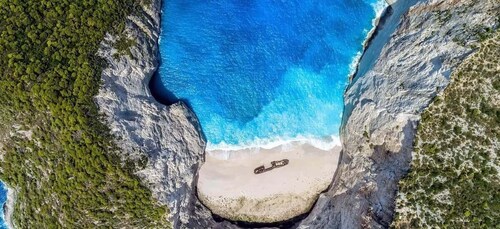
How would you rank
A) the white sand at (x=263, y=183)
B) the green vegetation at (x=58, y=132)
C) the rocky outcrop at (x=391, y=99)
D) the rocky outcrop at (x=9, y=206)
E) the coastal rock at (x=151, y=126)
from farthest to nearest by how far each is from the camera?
the white sand at (x=263, y=183)
the rocky outcrop at (x=9, y=206)
the coastal rock at (x=151, y=126)
the green vegetation at (x=58, y=132)
the rocky outcrop at (x=391, y=99)

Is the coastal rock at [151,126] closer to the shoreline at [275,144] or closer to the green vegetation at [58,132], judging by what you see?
the green vegetation at [58,132]

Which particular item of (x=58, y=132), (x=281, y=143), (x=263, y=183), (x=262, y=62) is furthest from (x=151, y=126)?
(x=262, y=62)

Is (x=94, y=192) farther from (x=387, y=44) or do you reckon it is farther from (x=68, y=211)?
(x=387, y=44)

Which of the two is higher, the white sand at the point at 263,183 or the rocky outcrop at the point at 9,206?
the white sand at the point at 263,183

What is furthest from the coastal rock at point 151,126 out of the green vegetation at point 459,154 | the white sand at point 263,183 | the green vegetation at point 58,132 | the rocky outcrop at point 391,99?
the green vegetation at point 459,154

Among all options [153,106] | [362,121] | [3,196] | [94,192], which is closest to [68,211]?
[94,192]

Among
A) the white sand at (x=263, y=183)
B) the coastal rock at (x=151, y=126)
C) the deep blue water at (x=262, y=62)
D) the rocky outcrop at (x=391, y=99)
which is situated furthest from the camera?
the deep blue water at (x=262, y=62)
